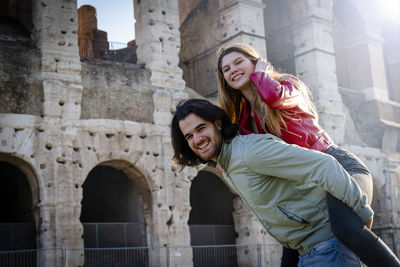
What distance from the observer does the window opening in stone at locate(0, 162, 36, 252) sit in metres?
9.77

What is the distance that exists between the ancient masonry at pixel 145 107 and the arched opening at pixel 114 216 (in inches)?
6.6

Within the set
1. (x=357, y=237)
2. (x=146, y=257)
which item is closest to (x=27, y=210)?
(x=146, y=257)

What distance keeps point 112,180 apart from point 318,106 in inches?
218

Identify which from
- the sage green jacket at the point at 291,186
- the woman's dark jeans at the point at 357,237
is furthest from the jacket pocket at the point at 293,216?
the woman's dark jeans at the point at 357,237

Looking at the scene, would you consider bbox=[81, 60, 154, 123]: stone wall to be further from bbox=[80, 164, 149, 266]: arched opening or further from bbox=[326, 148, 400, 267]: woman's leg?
bbox=[326, 148, 400, 267]: woman's leg

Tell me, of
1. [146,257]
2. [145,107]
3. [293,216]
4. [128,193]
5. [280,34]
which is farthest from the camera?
[280,34]

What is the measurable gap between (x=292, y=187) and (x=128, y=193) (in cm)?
1016

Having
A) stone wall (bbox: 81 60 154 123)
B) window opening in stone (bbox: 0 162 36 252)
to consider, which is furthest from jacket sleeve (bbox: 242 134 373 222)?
stone wall (bbox: 81 60 154 123)

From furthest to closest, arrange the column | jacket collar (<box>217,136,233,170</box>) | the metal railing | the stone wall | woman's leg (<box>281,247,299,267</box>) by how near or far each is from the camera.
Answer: the column < the stone wall < the metal railing < woman's leg (<box>281,247,299,267</box>) < jacket collar (<box>217,136,233,170</box>)

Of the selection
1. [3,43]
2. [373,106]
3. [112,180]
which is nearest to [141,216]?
[112,180]

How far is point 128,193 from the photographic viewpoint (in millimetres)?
12422

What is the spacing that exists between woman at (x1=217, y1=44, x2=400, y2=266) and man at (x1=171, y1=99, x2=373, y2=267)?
0.27 feet

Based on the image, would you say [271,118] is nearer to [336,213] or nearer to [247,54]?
[247,54]

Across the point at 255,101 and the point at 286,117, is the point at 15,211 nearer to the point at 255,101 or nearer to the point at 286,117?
the point at 255,101
